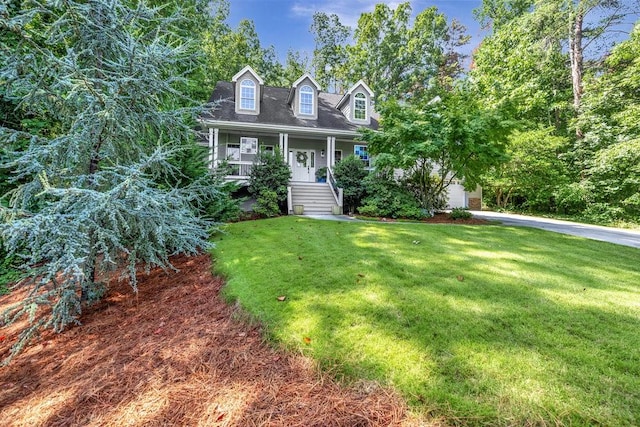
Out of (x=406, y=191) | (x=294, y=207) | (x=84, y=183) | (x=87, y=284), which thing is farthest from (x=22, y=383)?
(x=406, y=191)

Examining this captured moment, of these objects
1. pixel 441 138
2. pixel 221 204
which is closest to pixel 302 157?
pixel 441 138

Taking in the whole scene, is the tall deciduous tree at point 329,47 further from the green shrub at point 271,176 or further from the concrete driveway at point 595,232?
the concrete driveway at point 595,232

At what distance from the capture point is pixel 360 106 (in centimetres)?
1634

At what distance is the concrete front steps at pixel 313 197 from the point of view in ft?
40.8

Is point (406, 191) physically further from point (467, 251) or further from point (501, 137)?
point (467, 251)

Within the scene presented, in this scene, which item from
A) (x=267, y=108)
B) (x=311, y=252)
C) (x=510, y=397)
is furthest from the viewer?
(x=267, y=108)

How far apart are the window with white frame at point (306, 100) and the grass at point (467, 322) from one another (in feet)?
39.5

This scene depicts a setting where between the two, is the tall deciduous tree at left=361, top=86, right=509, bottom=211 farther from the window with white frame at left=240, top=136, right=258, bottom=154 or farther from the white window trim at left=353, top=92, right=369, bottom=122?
the window with white frame at left=240, top=136, right=258, bottom=154

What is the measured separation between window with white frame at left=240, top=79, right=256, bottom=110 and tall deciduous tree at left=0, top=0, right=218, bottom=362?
1080cm

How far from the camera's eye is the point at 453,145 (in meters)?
9.68

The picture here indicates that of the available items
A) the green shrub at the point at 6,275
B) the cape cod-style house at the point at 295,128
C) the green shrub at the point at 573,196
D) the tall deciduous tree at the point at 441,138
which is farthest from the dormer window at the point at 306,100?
the green shrub at the point at 573,196

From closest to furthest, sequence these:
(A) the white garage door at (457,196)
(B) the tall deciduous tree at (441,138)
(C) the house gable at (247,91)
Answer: (B) the tall deciduous tree at (441,138) < (C) the house gable at (247,91) < (A) the white garage door at (457,196)

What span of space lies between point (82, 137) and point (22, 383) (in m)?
2.83

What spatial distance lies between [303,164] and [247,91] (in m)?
4.69
